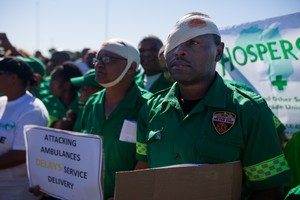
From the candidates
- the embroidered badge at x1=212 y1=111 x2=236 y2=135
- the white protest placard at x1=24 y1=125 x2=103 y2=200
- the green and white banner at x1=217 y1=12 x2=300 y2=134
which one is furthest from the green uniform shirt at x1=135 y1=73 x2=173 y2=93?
the embroidered badge at x1=212 y1=111 x2=236 y2=135

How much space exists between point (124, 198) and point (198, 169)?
1.22 feet

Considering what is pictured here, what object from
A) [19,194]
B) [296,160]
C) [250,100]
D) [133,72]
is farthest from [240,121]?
[19,194]

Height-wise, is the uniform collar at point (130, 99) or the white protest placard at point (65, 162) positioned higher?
the uniform collar at point (130, 99)

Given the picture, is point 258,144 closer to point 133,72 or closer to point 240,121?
point 240,121

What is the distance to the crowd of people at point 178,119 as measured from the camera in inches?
67.7

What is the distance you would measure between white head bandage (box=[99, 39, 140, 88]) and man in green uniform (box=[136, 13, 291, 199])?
81cm

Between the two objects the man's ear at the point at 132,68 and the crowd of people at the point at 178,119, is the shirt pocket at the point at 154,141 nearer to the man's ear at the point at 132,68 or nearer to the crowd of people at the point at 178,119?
the crowd of people at the point at 178,119

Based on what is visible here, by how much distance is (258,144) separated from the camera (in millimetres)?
1680

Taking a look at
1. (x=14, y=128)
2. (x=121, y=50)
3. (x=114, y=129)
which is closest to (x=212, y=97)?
(x=114, y=129)

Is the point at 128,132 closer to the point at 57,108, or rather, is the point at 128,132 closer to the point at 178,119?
the point at 178,119

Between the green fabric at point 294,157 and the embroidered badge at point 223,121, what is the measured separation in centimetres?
73

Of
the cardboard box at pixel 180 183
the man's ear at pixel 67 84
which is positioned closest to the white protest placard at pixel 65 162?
the cardboard box at pixel 180 183

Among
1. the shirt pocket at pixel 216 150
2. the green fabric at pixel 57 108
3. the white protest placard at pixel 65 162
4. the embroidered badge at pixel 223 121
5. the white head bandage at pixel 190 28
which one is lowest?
the green fabric at pixel 57 108

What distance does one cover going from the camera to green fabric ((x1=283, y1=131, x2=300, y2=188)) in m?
2.17
